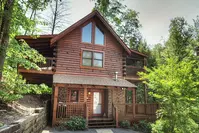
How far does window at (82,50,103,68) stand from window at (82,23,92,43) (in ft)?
3.33

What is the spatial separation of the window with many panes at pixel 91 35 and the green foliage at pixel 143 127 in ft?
22.8

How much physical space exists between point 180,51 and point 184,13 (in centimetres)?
538

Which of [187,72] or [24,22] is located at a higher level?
[24,22]

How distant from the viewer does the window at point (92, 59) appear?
12.1m

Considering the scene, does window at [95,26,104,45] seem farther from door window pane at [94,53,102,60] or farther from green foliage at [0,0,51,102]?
green foliage at [0,0,51,102]

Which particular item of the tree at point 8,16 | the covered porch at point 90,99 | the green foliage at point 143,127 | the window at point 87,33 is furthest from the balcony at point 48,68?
the green foliage at point 143,127

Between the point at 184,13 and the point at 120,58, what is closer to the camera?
the point at 120,58

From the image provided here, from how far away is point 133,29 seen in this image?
24.4 meters

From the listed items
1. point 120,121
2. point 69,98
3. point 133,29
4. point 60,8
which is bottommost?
point 120,121

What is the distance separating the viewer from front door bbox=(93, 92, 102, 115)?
12.2m

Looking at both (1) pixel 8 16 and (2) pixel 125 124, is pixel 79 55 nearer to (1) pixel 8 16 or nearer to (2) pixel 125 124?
(2) pixel 125 124

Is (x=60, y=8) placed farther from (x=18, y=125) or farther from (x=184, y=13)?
(x=18, y=125)

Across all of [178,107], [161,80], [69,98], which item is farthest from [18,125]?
[69,98]

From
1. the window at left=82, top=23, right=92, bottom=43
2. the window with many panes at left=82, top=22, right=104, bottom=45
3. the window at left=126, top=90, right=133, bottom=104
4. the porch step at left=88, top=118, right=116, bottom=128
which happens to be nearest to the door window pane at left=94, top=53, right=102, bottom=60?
the window with many panes at left=82, top=22, right=104, bottom=45
